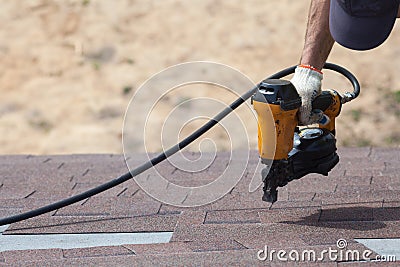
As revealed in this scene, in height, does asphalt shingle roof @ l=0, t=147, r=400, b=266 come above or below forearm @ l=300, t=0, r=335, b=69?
below

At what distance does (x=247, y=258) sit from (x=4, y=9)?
508cm

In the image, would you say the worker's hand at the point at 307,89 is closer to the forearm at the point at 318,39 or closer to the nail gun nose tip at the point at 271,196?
the forearm at the point at 318,39

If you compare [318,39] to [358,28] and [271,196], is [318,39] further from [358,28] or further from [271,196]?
[271,196]

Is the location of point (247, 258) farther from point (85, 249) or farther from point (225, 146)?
point (225, 146)

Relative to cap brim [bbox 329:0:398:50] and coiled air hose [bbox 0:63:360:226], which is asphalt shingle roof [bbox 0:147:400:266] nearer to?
coiled air hose [bbox 0:63:360:226]

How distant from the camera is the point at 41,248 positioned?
7.62 feet

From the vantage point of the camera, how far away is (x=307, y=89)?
96.0 inches

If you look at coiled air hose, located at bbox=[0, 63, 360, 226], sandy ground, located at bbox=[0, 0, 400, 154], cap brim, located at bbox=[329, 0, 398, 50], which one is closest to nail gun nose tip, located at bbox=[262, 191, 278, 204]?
coiled air hose, located at bbox=[0, 63, 360, 226]

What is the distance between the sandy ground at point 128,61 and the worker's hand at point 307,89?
8.47ft

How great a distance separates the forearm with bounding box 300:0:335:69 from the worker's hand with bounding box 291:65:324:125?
0.04 meters

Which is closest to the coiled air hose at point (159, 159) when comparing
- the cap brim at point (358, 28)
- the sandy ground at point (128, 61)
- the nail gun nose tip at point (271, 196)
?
the cap brim at point (358, 28)

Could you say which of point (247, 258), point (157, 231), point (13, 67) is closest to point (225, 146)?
point (13, 67)

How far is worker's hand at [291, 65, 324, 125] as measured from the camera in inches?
96.1

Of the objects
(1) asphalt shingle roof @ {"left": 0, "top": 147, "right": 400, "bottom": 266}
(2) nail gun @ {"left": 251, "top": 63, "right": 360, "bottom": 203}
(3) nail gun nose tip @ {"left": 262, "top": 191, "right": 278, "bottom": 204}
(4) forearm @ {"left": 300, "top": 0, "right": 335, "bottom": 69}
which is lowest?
(1) asphalt shingle roof @ {"left": 0, "top": 147, "right": 400, "bottom": 266}
